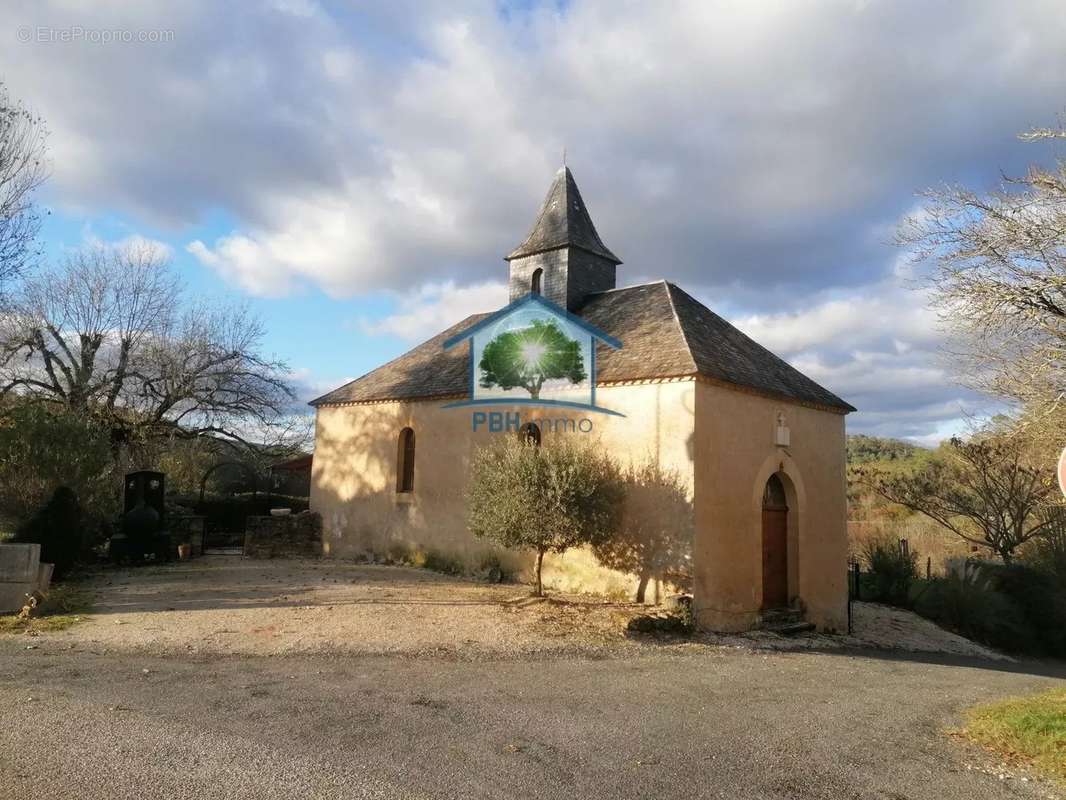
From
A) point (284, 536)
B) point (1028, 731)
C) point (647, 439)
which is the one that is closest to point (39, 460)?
point (284, 536)

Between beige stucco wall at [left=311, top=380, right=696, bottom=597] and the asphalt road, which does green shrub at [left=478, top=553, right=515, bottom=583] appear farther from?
the asphalt road

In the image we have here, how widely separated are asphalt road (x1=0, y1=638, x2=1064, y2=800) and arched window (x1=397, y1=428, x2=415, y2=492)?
9153 mm

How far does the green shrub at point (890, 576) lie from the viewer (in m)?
20.4

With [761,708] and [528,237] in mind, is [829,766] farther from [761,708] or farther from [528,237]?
[528,237]

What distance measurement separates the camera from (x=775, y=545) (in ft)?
49.2

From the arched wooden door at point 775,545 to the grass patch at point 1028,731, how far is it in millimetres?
6750

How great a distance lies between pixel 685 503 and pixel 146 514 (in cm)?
1225

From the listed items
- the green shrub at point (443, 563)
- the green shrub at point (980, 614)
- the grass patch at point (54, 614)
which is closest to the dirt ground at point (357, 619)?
the grass patch at point (54, 614)

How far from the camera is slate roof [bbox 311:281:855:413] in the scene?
13.9 metres

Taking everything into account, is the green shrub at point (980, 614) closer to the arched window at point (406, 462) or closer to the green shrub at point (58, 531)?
the arched window at point (406, 462)

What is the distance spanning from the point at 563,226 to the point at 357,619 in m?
11.8

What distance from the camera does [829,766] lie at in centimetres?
596

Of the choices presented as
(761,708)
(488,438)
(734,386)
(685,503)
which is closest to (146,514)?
(488,438)

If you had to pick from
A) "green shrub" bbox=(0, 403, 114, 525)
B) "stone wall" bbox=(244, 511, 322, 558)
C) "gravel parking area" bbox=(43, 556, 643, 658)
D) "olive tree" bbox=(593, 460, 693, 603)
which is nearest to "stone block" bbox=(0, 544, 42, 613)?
"gravel parking area" bbox=(43, 556, 643, 658)
